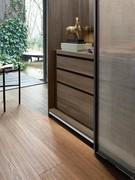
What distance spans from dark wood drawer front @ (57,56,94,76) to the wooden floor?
722 millimetres

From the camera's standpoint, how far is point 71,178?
217 centimetres

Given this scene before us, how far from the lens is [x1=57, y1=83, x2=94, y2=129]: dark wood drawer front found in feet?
9.82

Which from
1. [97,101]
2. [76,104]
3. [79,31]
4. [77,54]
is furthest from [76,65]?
[97,101]

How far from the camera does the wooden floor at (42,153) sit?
88.0 inches

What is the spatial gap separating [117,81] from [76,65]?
1.03m

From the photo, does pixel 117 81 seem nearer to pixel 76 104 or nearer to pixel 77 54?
pixel 77 54

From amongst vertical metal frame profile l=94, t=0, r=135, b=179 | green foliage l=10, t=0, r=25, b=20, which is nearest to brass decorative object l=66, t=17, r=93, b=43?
vertical metal frame profile l=94, t=0, r=135, b=179

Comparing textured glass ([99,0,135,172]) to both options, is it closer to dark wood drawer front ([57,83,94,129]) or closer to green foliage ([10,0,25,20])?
dark wood drawer front ([57,83,94,129])

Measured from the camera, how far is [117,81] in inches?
85.4

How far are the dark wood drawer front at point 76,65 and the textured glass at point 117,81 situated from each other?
48cm

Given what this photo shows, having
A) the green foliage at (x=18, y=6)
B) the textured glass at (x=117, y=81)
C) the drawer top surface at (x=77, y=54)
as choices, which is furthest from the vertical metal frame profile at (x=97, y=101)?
the green foliage at (x=18, y=6)

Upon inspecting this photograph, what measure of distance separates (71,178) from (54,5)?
225 centimetres

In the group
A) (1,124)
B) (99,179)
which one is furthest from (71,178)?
(1,124)

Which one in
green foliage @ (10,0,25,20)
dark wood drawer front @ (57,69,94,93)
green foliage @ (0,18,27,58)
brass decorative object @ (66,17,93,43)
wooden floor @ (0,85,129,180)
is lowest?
wooden floor @ (0,85,129,180)
